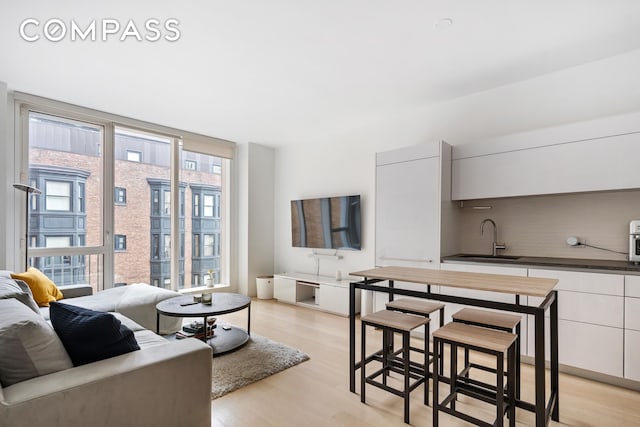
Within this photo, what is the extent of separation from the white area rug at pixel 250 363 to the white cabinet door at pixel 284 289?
1563 millimetres

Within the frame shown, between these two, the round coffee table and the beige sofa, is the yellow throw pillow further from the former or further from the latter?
the beige sofa

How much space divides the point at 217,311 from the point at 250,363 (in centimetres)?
53

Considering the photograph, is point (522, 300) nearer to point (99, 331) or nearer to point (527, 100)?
point (527, 100)

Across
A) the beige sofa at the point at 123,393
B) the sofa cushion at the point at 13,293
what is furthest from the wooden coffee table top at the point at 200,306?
the beige sofa at the point at 123,393

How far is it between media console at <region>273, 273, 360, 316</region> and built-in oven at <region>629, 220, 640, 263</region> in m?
2.66

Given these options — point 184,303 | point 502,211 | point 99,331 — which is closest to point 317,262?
point 184,303

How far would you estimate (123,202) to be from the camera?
426 cm

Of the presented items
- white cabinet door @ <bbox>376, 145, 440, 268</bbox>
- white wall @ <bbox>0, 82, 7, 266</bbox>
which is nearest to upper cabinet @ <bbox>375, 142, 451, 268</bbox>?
white cabinet door @ <bbox>376, 145, 440, 268</bbox>

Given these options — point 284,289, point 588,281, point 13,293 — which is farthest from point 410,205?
point 13,293

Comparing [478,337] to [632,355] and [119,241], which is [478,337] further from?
[119,241]

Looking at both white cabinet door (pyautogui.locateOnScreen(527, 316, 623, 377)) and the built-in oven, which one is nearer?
white cabinet door (pyautogui.locateOnScreen(527, 316, 623, 377))

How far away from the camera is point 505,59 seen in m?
2.78

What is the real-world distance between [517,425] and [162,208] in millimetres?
4645

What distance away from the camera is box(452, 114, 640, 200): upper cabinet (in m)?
2.48
